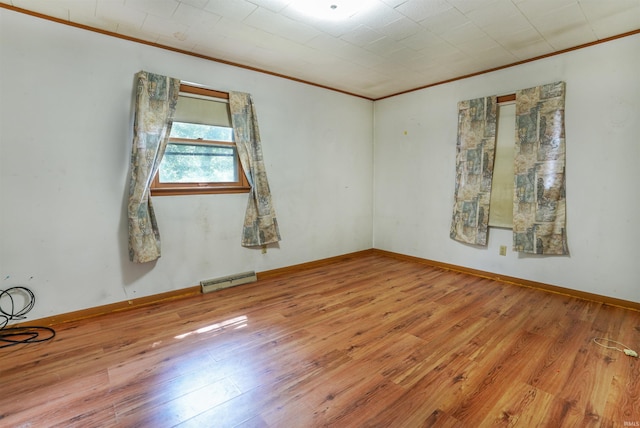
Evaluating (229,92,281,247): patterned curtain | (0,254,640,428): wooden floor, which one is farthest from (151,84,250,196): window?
(0,254,640,428): wooden floor

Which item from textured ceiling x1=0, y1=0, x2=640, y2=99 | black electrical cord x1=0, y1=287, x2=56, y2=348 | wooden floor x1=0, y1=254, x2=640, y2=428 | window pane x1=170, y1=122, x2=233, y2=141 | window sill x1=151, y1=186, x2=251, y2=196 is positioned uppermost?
textured ceiling x1=0, y1=0, x2=640, y2=99

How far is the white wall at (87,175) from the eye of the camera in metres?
2.42

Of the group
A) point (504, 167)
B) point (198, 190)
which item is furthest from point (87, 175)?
point (504, 167)

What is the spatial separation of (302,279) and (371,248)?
179cm

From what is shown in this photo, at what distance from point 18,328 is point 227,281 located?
1734 mm

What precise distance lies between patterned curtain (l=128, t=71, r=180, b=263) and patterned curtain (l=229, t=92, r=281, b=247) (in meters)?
0.71

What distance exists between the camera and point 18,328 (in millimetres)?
2467

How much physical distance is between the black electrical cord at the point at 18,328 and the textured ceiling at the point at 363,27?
225cm

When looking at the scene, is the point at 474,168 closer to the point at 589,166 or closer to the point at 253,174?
the point at 589,166

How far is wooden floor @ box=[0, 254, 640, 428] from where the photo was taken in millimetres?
1593

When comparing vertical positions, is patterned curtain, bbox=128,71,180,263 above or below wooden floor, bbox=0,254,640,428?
above

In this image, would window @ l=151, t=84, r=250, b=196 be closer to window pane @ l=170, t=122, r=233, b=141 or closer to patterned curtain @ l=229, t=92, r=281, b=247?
window pane @ l=170, t=122, r=233, b=141

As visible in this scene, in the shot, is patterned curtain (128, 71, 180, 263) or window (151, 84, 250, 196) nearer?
patterned curtain (128, 71, 180, 263)

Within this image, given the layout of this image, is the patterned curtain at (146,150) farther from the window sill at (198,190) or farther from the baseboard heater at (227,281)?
the baseboard heater at (227,281)
